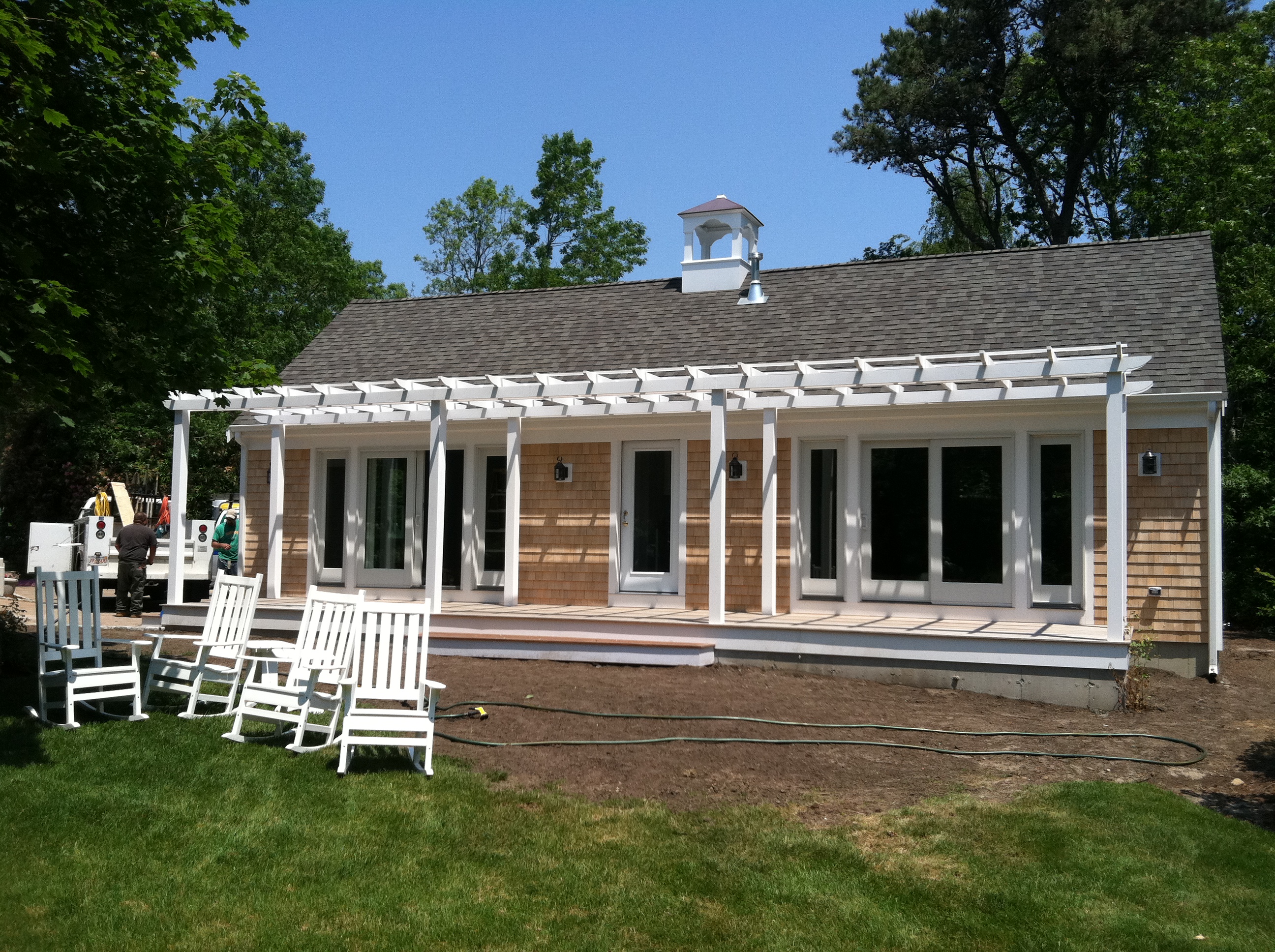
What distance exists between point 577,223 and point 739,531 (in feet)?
82.4

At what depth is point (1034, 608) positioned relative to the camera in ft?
37.9

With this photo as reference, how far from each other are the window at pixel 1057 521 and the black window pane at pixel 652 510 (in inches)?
165

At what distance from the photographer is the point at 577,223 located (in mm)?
36156

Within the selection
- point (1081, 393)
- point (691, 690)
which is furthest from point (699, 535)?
point (1081, 393)

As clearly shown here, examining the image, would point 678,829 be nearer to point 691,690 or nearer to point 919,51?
point 691,690

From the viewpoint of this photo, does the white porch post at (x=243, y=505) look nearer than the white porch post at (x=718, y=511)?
→ No

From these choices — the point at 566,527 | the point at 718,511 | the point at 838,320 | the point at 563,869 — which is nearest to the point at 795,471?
the point at 718,511

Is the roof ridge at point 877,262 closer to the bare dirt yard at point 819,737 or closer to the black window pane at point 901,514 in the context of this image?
the black window pane at point 901,514

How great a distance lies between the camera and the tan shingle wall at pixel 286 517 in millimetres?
14922

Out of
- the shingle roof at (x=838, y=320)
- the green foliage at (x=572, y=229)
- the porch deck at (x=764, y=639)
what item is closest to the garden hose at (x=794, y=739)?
the porch deck at (x=764, y=639)

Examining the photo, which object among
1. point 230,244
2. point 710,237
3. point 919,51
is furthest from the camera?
point 919,51

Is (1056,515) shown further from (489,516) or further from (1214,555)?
(489,516)

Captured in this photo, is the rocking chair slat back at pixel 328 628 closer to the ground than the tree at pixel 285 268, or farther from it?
closer to the ground

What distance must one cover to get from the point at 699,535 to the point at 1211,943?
882 cm
